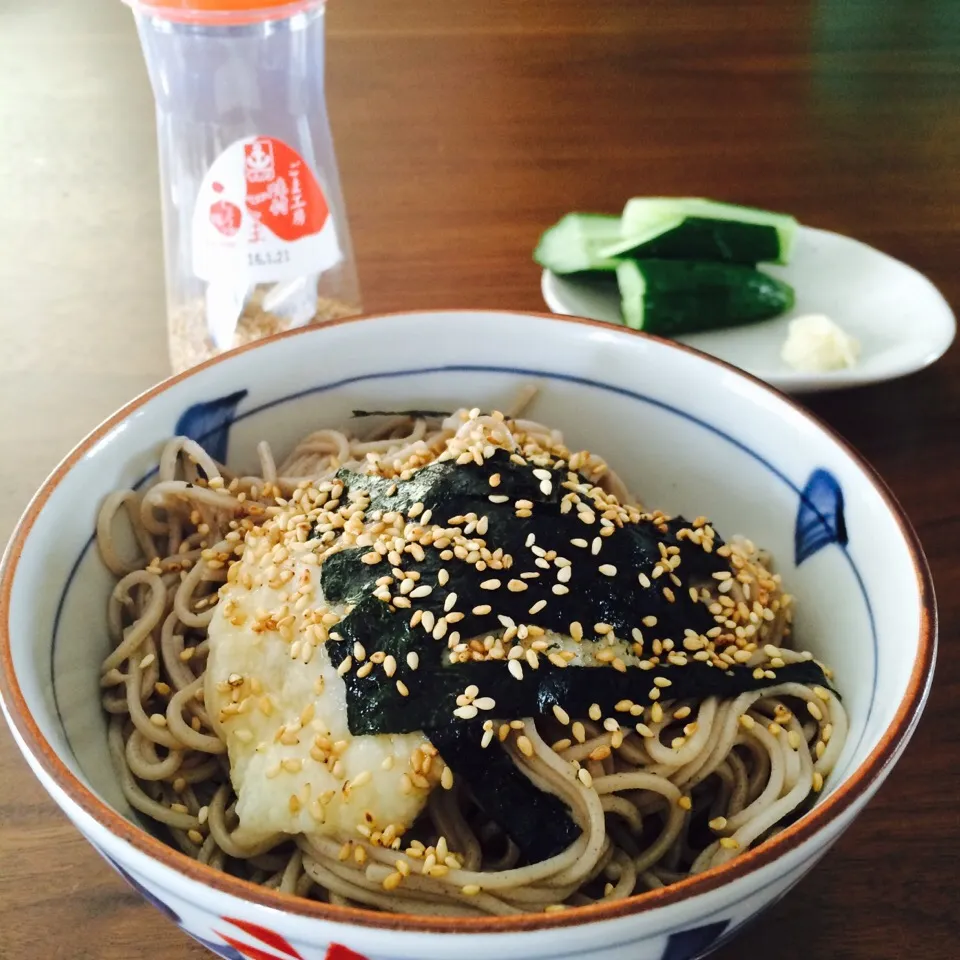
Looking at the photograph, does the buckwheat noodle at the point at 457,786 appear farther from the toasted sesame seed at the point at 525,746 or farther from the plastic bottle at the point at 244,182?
the plastic bottle at the point at 244,182

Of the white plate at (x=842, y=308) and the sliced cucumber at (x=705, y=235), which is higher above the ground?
the sliced cucumber at (x=705, y=235)

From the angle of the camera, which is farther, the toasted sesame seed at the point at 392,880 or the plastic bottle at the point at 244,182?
the plastic bottle at the point at 244,182

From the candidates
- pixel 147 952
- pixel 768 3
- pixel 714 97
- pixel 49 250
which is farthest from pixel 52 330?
pixel 768 3

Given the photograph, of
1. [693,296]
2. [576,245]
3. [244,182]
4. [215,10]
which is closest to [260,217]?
[244,182]

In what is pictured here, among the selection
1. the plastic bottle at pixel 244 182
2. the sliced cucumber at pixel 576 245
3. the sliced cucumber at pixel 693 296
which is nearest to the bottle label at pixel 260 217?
the plastic bottle at pixel 244 182

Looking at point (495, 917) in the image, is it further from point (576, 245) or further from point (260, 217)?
point (576, 245)

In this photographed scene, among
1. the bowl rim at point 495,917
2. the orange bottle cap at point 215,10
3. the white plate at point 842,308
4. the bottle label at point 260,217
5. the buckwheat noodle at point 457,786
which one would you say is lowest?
the white plate at point 842,308

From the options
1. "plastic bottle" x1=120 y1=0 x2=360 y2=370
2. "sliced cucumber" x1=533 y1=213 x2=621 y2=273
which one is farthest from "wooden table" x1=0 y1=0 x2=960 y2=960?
"plastic bottle" x1=120 y1=0 x2=360 y2=370
